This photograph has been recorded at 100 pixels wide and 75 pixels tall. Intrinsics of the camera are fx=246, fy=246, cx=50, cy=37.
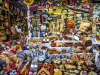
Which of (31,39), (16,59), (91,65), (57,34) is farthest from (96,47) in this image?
(16,59)

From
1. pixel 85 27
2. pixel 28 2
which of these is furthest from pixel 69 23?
pixel 28 2

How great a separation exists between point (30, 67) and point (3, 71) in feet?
0.90

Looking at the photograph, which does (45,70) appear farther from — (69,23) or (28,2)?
(28,2)

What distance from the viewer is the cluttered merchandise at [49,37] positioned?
2.45 metres

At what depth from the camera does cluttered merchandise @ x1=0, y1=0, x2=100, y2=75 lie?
2.45 meters

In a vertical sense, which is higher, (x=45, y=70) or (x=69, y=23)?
(x=69, y=23)

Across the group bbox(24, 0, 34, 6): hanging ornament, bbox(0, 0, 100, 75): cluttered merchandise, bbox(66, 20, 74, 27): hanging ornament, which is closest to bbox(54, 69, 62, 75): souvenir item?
bbox(0, 0, 100, 75): cluttered merchandise

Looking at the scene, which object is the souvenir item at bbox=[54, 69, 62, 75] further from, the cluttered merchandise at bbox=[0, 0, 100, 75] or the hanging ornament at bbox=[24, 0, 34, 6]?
the hanging ornament at bbox=[24, 0, 34, 6]

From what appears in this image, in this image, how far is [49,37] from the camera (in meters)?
2.48

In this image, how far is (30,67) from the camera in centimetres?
248

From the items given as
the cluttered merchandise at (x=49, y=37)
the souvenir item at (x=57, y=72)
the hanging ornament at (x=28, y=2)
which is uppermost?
the hanging ornament at (x=28, y=2)

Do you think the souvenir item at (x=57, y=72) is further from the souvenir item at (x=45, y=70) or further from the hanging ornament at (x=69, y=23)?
the hanging ornament at (x=69, y=23)

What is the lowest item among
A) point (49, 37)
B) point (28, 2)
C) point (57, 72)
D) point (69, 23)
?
point (57, 72)

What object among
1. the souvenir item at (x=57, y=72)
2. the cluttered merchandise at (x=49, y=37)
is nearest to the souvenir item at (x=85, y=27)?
the cluttered merchandise at (x=49, y=37)
